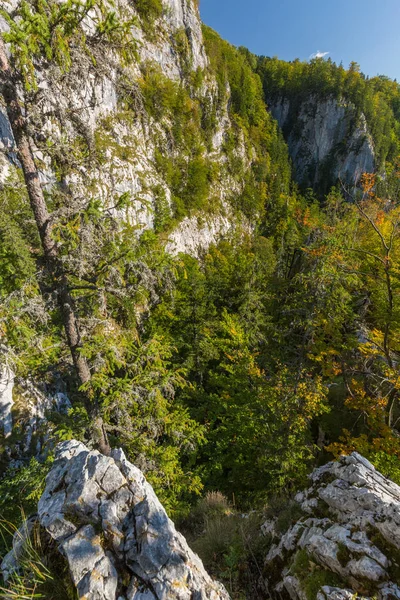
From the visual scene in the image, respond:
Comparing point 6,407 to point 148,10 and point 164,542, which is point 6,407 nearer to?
point 164,542

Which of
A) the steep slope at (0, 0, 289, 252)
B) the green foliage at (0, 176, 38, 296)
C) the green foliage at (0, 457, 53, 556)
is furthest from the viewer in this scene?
the steep slope at (0, 0, 289, 252)

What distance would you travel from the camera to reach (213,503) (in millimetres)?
6664

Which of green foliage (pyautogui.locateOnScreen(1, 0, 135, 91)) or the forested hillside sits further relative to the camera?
the forested hillside

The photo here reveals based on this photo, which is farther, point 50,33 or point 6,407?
point 6,407

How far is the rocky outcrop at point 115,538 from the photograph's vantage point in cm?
265

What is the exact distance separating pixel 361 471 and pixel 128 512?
11.4ft

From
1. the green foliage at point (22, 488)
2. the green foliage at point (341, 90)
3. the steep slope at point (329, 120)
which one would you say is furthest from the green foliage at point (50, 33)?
the green foliage at point (341, 90)

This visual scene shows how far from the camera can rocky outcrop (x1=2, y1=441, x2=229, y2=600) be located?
2.65m

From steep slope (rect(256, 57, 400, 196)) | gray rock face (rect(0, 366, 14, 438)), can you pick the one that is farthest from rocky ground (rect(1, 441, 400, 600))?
steep slope (rect(256, 57, 400, 196))

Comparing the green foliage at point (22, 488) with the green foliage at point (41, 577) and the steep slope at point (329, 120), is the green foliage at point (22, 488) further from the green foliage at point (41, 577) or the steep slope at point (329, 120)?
the steep slope at point (329, 120)

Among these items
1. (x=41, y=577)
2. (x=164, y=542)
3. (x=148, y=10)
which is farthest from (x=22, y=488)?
(x=148, y=10)

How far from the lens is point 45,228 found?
4180 millimetres

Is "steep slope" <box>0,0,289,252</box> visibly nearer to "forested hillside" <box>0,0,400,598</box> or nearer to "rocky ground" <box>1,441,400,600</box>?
"forested hillside" <box>0,0,400,598</box>

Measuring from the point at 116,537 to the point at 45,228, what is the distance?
4.04 metres
